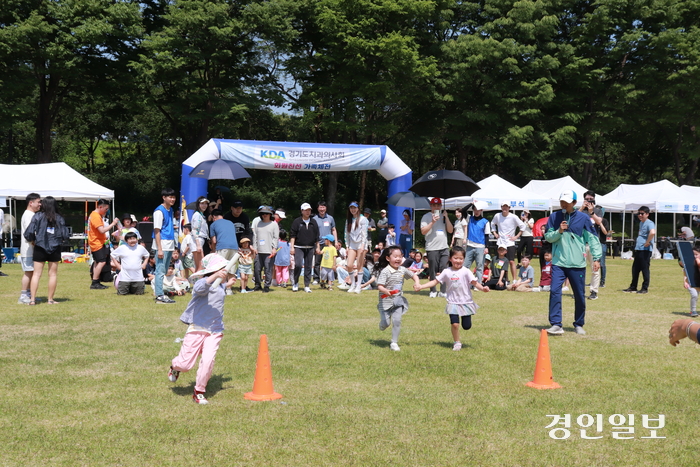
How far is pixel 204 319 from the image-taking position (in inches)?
242

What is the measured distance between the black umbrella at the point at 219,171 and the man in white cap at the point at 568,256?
7460 millimetres

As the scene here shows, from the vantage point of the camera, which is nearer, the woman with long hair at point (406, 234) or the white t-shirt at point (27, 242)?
the white t-shirt at point (27, 242)

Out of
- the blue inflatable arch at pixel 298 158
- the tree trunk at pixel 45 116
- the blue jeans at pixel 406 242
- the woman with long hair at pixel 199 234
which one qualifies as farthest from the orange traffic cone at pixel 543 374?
the tree trunk at pixel 45 116

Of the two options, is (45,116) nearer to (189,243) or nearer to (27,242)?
(189,243)

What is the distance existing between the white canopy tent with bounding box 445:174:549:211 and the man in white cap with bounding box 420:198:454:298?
1227cm

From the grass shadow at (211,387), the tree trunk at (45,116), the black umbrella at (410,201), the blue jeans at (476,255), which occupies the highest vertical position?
the tree trunk at (45,116)

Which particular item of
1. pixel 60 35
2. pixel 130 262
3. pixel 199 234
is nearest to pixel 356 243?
pixel 199 234

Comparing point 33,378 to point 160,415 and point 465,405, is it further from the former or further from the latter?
point 465,405

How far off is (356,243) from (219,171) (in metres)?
3.45

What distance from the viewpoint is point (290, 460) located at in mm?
4434

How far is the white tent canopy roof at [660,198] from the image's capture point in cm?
2686

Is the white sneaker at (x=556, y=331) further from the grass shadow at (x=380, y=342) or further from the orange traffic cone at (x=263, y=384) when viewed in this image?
the orange traffic cone at (x=263, y=384)

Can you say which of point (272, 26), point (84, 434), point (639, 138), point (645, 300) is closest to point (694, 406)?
point (84, 434)

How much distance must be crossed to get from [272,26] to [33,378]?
28.2 metres
